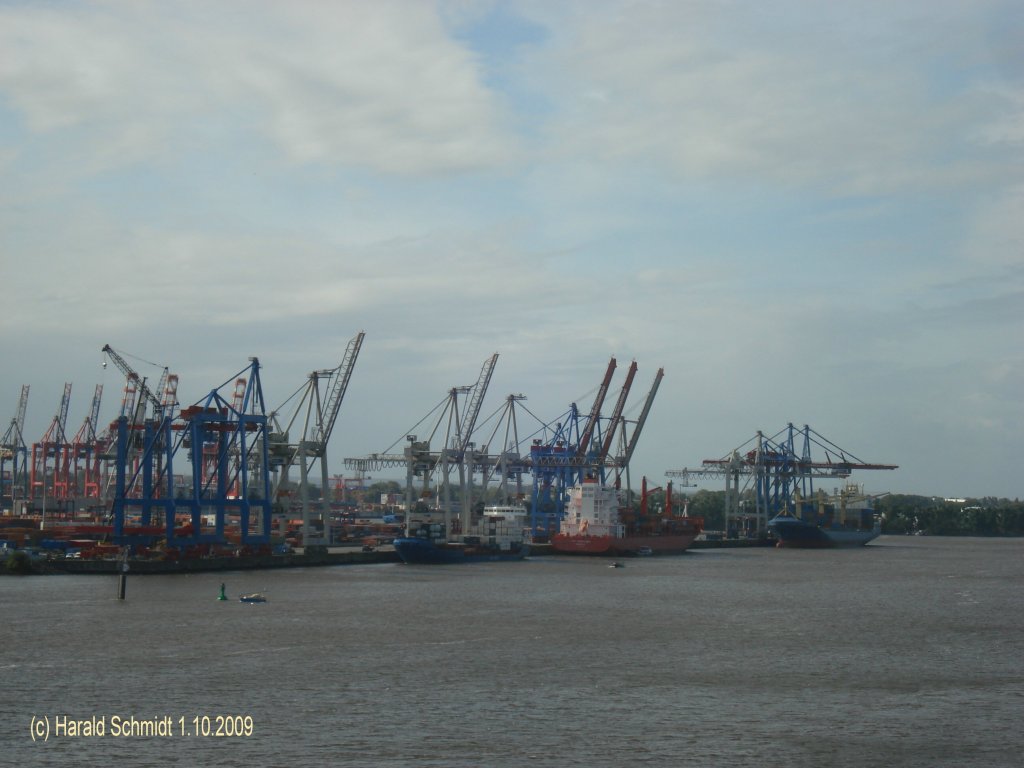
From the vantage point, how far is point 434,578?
228 feet

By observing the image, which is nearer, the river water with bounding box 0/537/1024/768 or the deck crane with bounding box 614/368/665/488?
the river water with bounding box 0/537/1024/768

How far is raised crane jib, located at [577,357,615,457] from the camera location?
119519 millimetres

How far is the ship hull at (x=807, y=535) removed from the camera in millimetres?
128875

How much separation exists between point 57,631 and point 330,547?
205ft

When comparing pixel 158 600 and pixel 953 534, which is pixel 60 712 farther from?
pixel 953 534

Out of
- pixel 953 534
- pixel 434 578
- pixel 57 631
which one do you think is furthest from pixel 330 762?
pixel 953 534

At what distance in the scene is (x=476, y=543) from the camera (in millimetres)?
92500

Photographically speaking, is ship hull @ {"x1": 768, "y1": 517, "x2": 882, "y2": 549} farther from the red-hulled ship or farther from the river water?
the river water

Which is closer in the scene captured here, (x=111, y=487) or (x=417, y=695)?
(x=417, y=695)

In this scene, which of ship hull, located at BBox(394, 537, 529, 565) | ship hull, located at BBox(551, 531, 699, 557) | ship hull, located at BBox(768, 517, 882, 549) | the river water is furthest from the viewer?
ship hull, located at BBox(768, 517, 882, 549)

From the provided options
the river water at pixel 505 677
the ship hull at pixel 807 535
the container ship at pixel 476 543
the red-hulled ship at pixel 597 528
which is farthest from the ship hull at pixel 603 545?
the river water at pixel 505 677

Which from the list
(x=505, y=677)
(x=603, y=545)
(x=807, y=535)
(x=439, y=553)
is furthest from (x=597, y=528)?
(x=505, y=677)

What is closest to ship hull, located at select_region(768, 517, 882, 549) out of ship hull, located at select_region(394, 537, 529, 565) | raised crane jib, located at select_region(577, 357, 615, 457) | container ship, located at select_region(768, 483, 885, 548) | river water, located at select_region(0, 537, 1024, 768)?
container ship, located at select_region(768, 483, 885, 548)

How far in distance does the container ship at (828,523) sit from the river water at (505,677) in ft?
234
